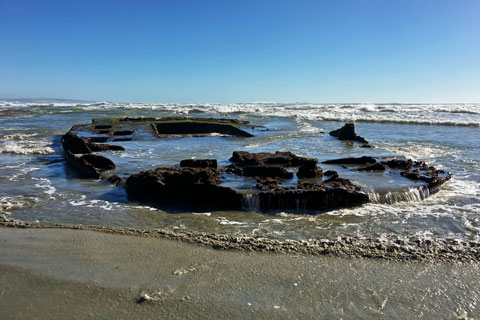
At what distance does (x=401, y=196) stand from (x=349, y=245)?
361 cm

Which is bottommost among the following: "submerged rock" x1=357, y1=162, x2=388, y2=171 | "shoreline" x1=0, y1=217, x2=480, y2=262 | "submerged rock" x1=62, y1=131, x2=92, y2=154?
"shoreline" x1=0, y1=217, x2=480, y2=262

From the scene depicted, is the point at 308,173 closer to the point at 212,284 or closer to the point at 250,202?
the point at 250,202

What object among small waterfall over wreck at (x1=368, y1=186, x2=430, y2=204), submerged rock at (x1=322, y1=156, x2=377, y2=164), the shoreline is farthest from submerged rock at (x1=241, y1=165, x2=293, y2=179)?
the shoreline

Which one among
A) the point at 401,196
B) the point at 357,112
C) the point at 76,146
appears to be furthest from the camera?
the point at 357,112

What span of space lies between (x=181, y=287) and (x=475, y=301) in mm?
3492

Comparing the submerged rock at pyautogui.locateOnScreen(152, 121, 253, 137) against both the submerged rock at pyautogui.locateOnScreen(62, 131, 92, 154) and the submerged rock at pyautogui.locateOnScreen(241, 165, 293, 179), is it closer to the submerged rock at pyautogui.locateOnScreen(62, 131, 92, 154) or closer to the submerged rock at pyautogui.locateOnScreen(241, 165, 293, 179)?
the submerged rock at pyautogui.locateOnScreen(62, 131, 92, 154)

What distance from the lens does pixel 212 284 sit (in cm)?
442

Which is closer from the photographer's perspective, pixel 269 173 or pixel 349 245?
pixel 349 245

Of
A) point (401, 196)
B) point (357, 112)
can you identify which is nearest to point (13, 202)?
point (401, 196)

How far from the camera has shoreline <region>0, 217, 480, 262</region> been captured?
5363 mm

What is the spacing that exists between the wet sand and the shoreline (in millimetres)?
160

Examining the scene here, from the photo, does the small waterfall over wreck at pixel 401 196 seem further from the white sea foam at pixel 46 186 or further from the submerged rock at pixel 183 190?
the white sea foam at pixel 46 186

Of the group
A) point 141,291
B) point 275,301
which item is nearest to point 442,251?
point 275,301

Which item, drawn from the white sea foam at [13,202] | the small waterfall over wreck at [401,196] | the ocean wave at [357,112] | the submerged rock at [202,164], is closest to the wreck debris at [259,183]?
the submerged rock at [202,164]
